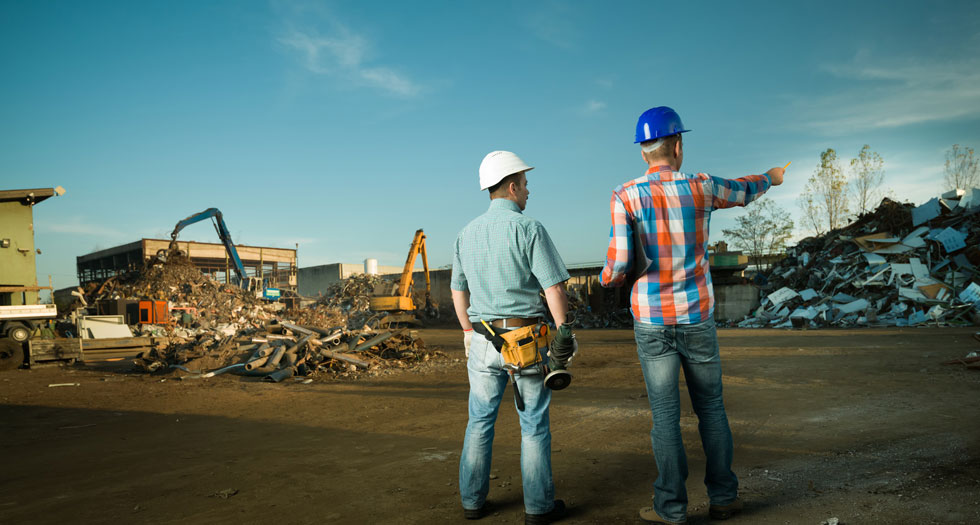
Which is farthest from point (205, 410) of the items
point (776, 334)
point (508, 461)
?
point (776, 334)

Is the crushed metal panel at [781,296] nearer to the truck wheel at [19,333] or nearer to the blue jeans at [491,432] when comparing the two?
the blue jeans at [491,432]

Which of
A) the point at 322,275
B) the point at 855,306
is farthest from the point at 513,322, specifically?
the point at 322,275

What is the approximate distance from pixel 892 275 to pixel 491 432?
72.7 ft

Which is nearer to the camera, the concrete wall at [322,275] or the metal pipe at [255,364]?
the metal pipe at [255,364]

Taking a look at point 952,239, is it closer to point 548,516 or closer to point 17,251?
point 548,516

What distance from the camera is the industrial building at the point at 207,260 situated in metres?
32.4

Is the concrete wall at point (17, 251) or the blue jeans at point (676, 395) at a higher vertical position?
the concrete wall at point (17, 251)

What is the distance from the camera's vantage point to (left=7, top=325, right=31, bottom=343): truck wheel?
12.9m

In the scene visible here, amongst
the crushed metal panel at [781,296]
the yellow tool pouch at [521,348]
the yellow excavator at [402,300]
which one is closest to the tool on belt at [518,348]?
the yellow tool pouch at [521,348]

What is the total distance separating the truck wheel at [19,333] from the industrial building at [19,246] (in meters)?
0.91

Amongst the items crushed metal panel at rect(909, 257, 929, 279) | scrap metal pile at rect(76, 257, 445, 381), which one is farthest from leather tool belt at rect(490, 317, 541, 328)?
crushed metal panel at rect(909, 257, 929, 279)

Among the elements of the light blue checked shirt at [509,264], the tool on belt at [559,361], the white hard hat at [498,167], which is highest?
the white hard hat at [498,167]

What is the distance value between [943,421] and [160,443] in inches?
308

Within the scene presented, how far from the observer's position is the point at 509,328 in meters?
3.06
